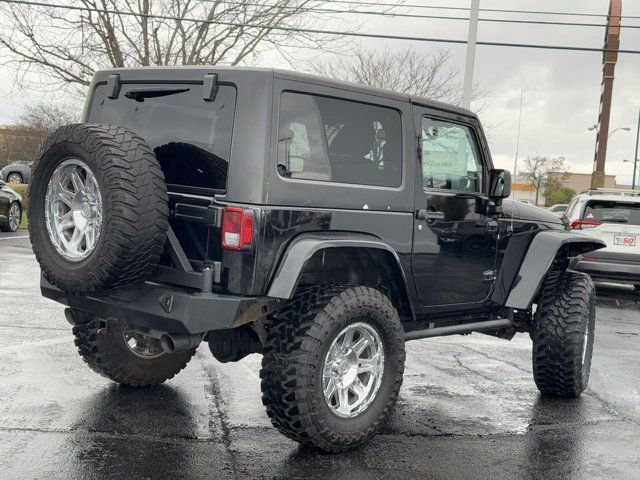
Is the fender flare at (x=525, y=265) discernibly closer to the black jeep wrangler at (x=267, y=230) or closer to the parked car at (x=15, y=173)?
the black jeep wrangler at (x=267, y=230)

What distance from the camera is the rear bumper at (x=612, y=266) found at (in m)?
11.6

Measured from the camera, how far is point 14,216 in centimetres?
1752

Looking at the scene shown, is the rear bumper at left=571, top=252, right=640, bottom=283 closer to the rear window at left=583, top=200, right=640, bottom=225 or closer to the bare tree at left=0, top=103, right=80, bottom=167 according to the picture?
the rear window at left=583, top=200, right=640, bottom=225

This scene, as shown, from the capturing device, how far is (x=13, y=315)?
25.3 ft

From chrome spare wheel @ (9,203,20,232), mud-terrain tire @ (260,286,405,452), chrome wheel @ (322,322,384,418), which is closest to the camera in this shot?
mud-terrain tire @ (260,286,405,452)

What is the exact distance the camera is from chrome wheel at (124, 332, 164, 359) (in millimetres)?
5070

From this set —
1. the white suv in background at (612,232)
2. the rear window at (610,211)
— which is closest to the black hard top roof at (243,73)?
the white suv in background at (612,232)

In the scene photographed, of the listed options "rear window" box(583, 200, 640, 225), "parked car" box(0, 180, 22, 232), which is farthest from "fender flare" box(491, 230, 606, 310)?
"parked car" box(0, 180, 22, 232)

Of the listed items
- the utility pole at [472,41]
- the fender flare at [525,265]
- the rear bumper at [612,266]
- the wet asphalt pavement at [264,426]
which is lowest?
the wet asphalt pavement at [264,426]

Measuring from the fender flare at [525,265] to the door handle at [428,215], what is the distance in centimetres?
91

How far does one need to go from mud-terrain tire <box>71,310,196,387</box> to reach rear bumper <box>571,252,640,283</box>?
8062 millimetres

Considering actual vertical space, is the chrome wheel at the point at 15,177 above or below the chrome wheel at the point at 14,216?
above

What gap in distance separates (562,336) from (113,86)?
3.54 meters

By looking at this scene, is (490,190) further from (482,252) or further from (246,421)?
(246,421)
